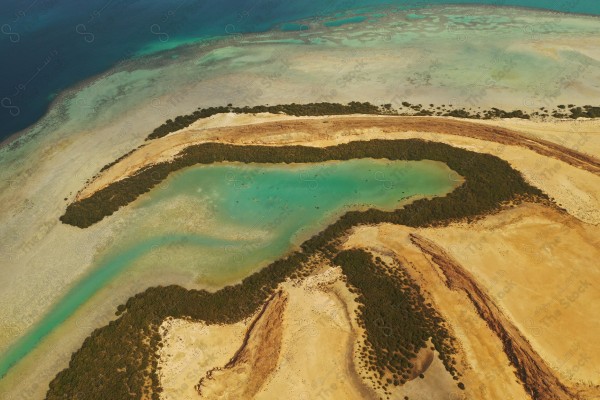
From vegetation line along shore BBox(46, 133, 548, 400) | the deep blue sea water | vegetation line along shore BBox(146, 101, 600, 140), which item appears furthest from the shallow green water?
the deep blue sea water

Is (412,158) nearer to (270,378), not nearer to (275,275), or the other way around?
(275,275)

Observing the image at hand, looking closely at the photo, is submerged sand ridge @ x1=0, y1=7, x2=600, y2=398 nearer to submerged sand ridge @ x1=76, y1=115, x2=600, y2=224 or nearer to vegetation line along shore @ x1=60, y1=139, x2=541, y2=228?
submerged sand ridge @ x1=76, y1=115, x2=600, y2=224

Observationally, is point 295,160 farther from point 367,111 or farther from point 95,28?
point 95,28

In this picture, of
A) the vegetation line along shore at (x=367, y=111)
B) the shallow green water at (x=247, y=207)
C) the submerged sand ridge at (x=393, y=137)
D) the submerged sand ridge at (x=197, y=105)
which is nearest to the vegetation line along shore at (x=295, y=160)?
the shallow green water at (x=247, y=207)

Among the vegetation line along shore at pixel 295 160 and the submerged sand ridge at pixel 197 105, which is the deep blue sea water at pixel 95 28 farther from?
the vegetation line along shore at pixel 295 160

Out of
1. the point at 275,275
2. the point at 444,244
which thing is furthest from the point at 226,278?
the point at 444,244

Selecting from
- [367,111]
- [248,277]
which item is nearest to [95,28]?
[367,111]

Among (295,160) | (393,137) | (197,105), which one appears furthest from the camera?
(197,105)
